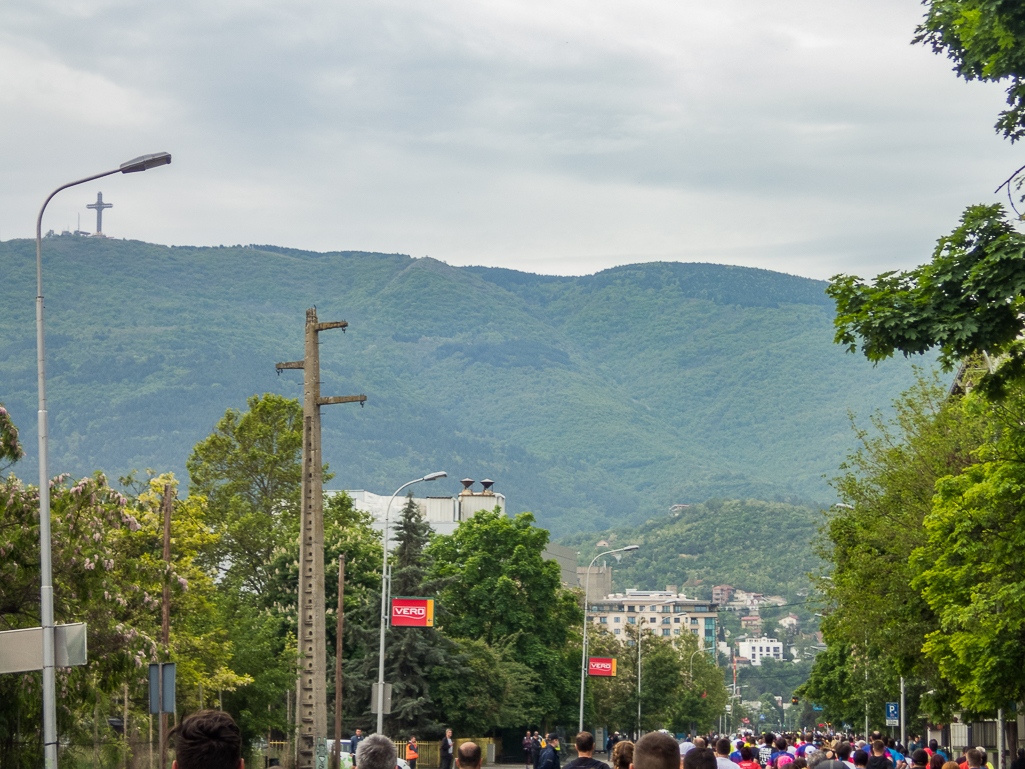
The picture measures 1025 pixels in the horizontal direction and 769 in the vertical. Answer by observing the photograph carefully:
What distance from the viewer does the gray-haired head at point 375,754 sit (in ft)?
22.6

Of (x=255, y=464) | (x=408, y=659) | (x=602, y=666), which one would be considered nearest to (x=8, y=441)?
Result: (x=408, y=659)

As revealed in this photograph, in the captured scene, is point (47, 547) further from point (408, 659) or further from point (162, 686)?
point (408, 659)

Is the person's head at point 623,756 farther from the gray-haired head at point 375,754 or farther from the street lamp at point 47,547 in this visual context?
the street lamp at point 47,547

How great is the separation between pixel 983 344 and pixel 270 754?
3690 centimetres

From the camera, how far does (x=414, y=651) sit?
52.2 metres

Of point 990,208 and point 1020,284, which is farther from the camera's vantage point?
point 990,208

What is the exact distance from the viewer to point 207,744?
539 cm

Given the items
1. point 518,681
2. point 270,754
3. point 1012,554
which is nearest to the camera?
point 1012,554

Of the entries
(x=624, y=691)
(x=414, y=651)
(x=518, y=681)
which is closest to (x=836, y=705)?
(x=624, y=691)

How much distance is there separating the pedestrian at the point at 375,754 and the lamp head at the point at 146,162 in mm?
15806

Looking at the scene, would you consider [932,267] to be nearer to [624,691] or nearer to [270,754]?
[270,754]

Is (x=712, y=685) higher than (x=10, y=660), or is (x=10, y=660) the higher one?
(x=10, y=660)

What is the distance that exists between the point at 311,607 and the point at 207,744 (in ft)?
67.1

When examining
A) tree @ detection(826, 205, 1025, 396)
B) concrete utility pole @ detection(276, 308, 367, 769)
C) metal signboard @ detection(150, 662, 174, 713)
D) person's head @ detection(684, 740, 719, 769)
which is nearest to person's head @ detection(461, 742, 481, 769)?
person's head @ detection(684, 740, 719, 769)
